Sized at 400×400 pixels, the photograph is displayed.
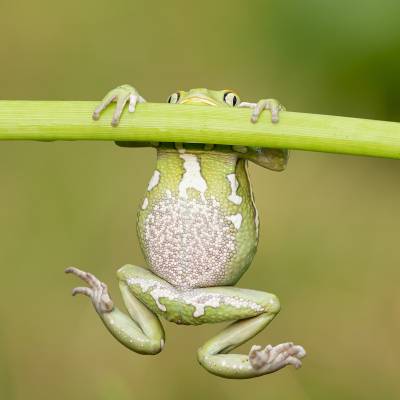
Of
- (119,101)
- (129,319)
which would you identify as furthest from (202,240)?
(119,101)

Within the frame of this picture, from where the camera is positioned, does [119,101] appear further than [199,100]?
No

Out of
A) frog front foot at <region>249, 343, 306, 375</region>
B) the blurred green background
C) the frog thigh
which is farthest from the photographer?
the blurred green background

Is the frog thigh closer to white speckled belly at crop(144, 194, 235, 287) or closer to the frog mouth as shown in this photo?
white speckled belly at crop(144, 194, 235, 287)

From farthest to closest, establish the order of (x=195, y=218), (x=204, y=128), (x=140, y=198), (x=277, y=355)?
(x=140, y=198) → (x=195, y=218) → (x=277, y=355) → (x=204, y=128)

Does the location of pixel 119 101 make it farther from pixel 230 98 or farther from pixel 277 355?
pixel 277 355

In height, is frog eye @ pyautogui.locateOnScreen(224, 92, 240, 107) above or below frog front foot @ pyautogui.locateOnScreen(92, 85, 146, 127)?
above

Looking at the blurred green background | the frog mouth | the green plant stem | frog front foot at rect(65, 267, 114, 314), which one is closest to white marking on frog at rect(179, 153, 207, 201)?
the frog mouth

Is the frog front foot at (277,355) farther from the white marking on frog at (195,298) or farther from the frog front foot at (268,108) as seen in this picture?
the frog front foot at (268,108)
